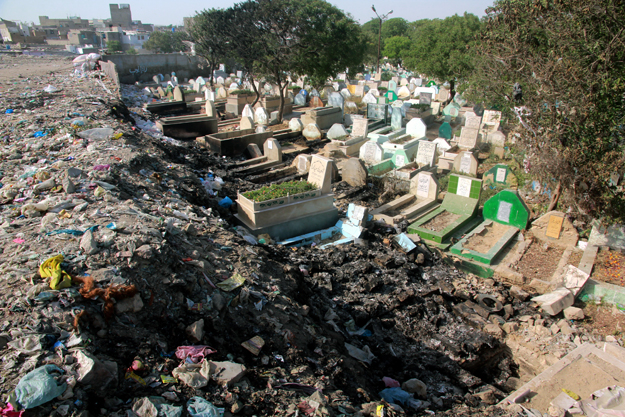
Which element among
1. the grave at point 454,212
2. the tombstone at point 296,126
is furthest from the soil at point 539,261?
the tombstone at point 296,126

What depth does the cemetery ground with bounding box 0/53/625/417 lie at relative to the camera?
3.14 m

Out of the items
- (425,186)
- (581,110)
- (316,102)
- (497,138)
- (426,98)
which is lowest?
(425,186)

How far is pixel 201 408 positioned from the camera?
292 centimetres

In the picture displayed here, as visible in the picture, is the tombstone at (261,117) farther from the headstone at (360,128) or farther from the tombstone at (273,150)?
the tombstone at (273,150)

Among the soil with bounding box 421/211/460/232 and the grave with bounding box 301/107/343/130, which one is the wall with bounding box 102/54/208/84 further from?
the soil with bounding box 421/211/460/232

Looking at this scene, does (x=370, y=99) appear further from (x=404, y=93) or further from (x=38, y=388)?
(x=38, y=388)

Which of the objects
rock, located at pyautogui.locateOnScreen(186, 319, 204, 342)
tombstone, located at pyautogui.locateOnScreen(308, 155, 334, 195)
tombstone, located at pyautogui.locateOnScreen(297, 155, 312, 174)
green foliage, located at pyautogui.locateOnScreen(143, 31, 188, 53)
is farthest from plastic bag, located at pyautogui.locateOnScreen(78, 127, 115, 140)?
green foliage, located at pyautogui.locateOnScreen(143, 31, 188, 53)

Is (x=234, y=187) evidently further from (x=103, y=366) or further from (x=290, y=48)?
(x=290, y=48)

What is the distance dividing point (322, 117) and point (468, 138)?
7157 mm

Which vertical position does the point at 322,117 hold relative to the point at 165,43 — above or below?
below

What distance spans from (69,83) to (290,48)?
11.3 meters

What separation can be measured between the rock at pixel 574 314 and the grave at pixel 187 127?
14.0 m

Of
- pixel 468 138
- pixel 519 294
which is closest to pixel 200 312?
pixel 519 294

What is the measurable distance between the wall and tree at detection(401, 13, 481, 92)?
23.5 meters
